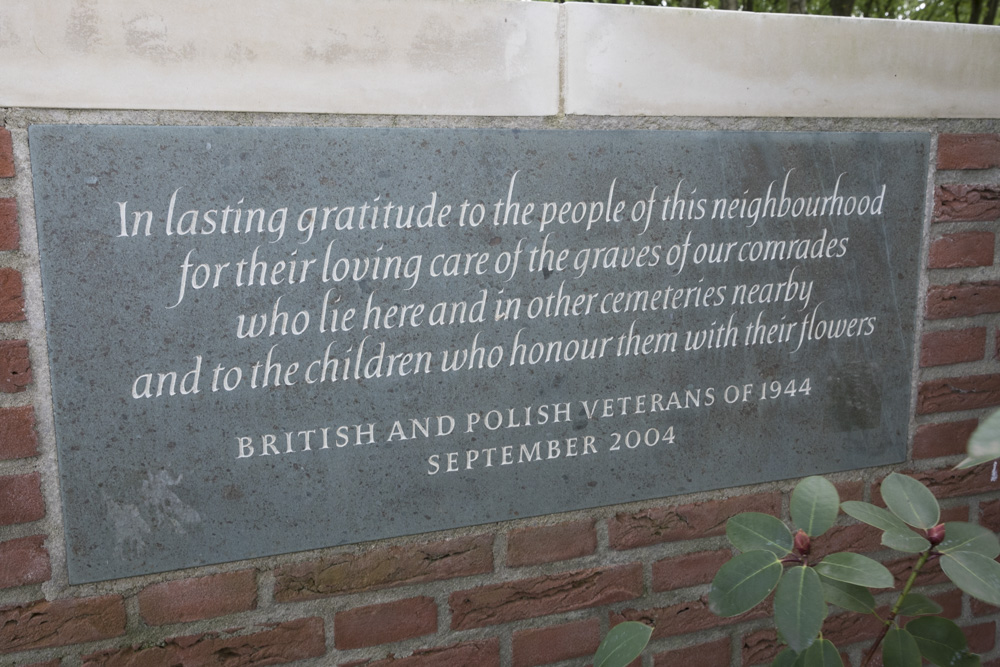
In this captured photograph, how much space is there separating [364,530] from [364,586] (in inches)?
4.5

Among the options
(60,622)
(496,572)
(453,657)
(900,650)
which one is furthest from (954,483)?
(60,622)

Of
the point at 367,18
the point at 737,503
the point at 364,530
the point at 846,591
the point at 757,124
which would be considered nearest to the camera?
the point at 846,591

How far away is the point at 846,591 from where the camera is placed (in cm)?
100

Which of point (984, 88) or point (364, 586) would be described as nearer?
point (364, 586)

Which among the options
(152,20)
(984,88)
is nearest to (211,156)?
(152,20)

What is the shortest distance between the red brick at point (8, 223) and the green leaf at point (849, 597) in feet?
3.90

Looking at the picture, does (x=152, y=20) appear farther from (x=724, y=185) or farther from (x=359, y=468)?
(x=724, y=185)

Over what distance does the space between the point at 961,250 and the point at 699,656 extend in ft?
3.16

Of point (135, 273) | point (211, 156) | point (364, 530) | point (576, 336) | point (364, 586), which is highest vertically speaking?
point (211, 156)

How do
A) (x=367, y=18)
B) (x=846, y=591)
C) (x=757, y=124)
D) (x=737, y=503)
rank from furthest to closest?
(x=737, y=503)
(x=757, y=124)
(x=367, y=18)
(x=846, y=591)

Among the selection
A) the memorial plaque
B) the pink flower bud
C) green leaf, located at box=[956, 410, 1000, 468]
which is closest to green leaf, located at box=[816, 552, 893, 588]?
the pink flower bud

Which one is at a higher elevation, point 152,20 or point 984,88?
point 152,20

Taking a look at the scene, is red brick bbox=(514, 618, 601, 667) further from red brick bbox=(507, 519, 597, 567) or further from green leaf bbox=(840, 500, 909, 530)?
green leaf bbox=(840, 500, 909, 530)

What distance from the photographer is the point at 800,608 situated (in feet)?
2.78
